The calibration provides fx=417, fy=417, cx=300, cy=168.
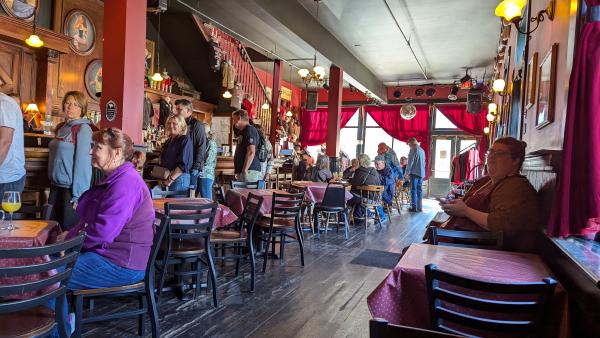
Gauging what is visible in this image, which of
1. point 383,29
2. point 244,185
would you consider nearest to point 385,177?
point 383,29

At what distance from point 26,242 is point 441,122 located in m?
14.5

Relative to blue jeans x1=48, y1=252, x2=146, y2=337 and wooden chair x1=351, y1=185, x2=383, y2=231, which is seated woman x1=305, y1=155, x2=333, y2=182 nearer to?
wooden chair x1=351, y1=185, x2=383, y2=231

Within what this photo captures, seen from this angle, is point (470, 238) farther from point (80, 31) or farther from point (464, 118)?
point (464, 118)

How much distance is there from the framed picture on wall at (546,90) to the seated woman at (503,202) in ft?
1.01

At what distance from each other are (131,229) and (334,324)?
1.60 meters

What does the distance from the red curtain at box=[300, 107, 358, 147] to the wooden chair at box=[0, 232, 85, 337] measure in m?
14.8

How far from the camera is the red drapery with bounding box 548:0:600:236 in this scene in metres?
1.72

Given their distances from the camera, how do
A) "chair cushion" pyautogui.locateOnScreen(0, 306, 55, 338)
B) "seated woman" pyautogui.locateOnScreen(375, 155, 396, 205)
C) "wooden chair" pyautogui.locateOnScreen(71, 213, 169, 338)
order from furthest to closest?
"seated woman" pyautogui.locateOnScreen(375, 155, 396, 205), "wooden chair" pyautogui.locateOnScreen(71, 213, 169, 338), "chair cushion" pyautogui.locateOnScreen(0, 306, 55, 338)

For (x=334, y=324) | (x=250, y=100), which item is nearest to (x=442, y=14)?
(x=250, y=100)

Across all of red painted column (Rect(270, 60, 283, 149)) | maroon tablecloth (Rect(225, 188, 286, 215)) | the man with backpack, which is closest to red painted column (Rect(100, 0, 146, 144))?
the man with backpack

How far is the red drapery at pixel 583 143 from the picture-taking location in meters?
1.72

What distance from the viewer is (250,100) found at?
38.1 feet

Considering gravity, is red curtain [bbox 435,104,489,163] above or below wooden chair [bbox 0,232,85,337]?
above

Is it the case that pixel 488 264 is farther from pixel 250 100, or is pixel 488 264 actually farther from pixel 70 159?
pixel 250 100
